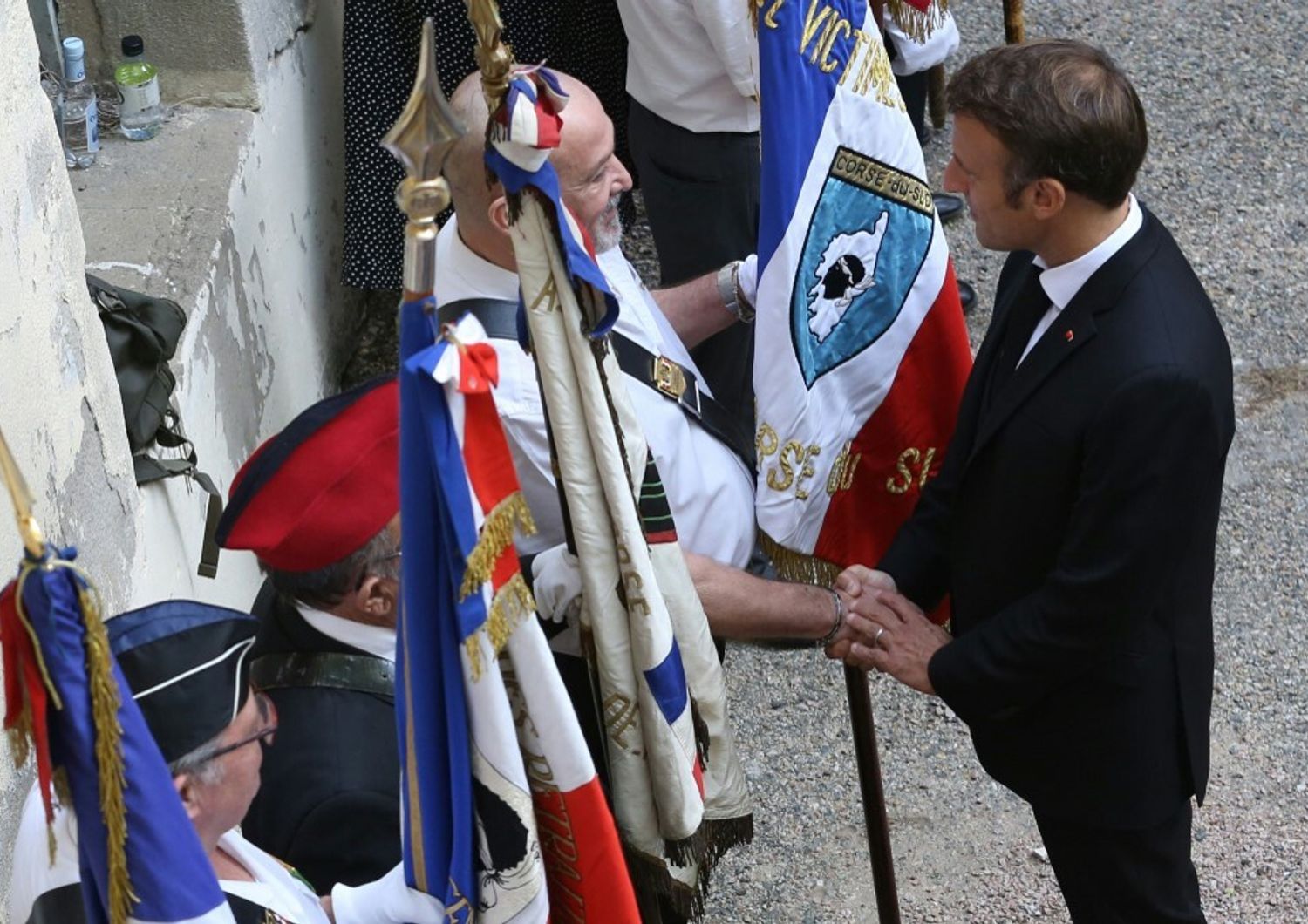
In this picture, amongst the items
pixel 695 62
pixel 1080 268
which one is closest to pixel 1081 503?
pixel 1080 268

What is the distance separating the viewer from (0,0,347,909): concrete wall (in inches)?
95.0

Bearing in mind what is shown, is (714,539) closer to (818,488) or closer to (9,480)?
(818,488)

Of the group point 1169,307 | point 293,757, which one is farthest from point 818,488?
point 293,757

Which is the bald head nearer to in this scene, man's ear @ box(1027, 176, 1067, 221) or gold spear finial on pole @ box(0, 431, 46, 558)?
man's ear @ box(1027, 176, 1067, 221)

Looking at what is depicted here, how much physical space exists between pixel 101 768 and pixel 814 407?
5.52 feet

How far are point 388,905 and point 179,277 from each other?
1.90 m

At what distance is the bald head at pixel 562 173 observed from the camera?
2516mm

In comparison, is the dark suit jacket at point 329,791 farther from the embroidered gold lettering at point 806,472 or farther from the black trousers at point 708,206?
the black trousers at point 708,206

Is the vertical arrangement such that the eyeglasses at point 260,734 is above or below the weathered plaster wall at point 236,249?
above

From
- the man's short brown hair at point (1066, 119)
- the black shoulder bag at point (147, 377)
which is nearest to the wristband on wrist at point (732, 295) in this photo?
the man's short brown hair at point (1066, 119)

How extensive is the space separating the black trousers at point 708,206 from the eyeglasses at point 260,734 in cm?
235

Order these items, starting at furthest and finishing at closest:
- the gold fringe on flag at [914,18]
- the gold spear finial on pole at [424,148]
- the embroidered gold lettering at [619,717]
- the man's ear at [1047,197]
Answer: the gold fringe on flag at [914,18], the man's ear at [1047,197], the embroidered gold lettering at [619,717], the gold spear finial on pole at [424,148]

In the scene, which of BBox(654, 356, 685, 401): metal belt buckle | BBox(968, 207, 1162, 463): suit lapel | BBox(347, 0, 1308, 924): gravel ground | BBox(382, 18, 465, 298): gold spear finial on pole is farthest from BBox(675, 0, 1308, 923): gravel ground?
BBox(382, 18, 465, 298): gold spear finial on pole

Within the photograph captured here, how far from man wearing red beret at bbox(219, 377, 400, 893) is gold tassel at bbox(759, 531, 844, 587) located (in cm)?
92
